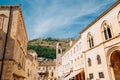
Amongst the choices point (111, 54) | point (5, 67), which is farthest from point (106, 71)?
point (5, 67)

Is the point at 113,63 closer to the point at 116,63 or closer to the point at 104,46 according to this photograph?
the point at 116,63

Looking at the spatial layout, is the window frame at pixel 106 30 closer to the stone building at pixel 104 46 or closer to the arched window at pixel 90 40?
the stone building at pixel 104 46

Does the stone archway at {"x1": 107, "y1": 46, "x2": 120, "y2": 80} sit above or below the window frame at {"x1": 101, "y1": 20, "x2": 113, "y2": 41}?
below

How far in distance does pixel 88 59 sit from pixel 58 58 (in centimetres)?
4258

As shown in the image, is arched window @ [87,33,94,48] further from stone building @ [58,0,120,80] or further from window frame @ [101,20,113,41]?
window frame @ [101,20,113,41]

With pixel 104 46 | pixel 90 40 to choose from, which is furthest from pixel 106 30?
pixel 90 40

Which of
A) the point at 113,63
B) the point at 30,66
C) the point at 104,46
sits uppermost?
the point at 104,46

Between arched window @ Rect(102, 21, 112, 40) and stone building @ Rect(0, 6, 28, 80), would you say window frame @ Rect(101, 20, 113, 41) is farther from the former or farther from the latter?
stone building @ Rect(0, 6, 28, 80)

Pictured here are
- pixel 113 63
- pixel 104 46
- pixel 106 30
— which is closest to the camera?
pixel 113 63

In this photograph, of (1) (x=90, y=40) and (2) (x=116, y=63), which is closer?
(2) (x=116, y=63)

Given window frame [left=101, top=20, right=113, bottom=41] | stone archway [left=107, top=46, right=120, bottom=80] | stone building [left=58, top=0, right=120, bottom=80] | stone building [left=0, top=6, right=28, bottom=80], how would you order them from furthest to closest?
window frame [left=101, top=20, right=113, bottom=41] < stone archway [left=107, top=46, right=120, bottom=80] < stone building [left=58, top=0, right=120, bottom=80] < stone building [left=0, top=6, right=28, bottom=80]

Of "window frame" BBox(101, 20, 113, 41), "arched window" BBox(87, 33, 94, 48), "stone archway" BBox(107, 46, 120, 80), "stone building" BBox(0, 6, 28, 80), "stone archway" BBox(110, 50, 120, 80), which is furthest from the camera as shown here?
"arched window" BBox(87, 33, 94, 48)

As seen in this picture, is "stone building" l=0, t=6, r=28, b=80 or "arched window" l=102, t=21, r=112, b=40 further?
"arched window" l=102, t=21, r=112, b=40

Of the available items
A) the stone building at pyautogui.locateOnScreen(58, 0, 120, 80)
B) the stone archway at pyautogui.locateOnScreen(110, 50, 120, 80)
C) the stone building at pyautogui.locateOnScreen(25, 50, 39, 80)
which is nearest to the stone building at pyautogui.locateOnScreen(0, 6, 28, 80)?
the stone building at pyautogui.locateOnScreen(58, 0, 120, 80)
